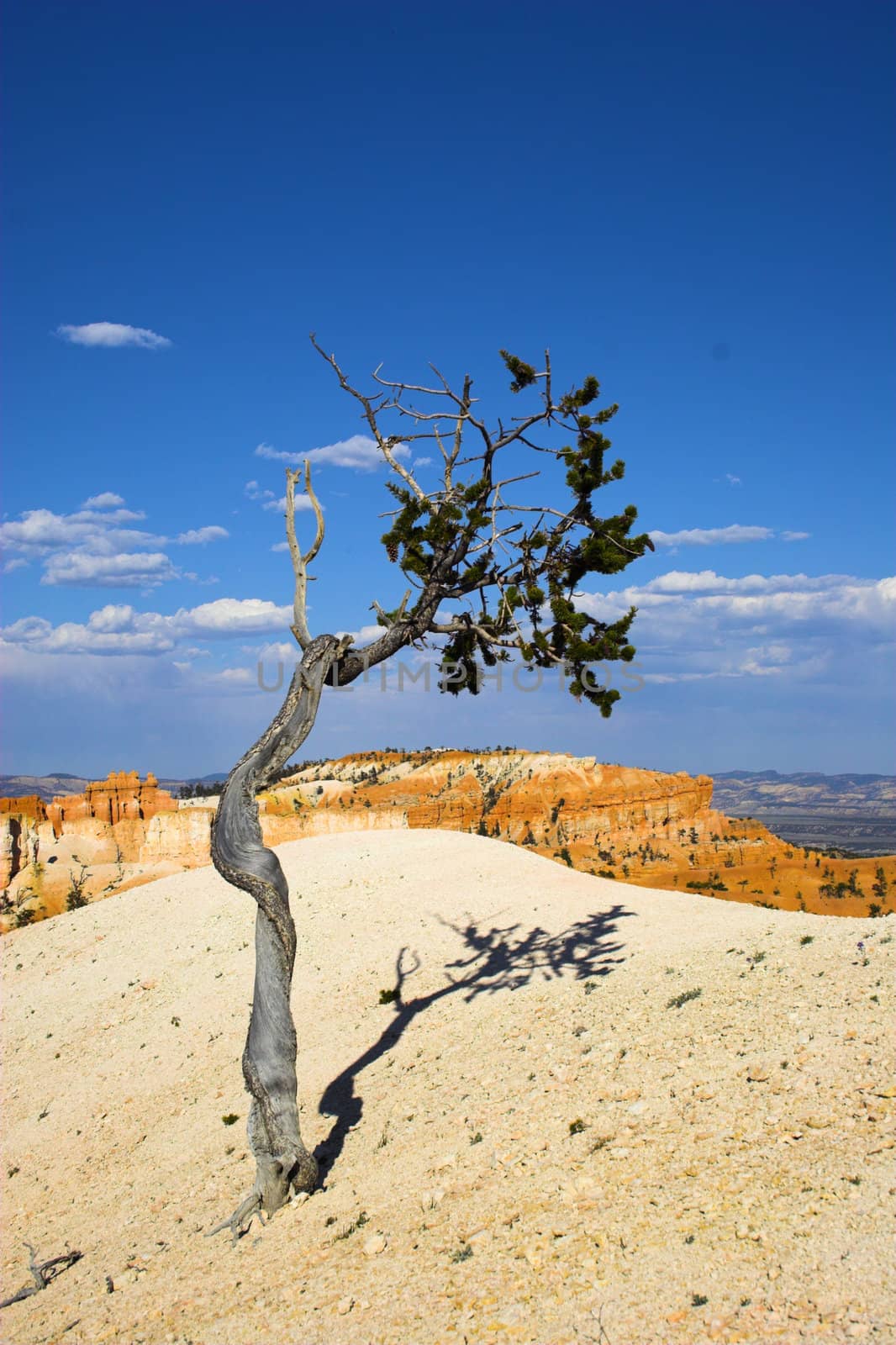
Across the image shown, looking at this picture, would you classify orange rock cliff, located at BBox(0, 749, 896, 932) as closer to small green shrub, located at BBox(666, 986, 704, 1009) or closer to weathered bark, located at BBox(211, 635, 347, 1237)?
small green shrub, located at BBox(666, 986, 704, 1009)

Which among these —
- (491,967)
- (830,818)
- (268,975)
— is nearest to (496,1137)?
(268,975)

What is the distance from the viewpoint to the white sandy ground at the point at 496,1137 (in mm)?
5953

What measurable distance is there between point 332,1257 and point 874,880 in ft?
116

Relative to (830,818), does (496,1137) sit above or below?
above

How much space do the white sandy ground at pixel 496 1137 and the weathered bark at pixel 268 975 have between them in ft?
1.22

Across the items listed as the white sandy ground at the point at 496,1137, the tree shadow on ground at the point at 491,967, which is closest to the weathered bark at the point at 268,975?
the white sandy ground at the point at 496,1137

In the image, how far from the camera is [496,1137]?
29.3 feet

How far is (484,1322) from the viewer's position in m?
5.89

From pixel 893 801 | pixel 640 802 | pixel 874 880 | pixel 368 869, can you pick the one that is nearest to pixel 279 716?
pixel 368 869

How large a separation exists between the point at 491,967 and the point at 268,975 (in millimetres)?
7559

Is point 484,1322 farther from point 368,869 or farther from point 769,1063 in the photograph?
point 368,869

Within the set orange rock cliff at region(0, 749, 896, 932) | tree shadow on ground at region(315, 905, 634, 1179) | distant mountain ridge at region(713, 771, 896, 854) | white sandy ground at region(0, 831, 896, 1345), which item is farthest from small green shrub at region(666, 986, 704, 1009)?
distant mountain ridge at region(713, 771, 896, 854)

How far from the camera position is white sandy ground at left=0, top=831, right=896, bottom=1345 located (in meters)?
5.95

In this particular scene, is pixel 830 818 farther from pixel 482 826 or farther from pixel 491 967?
pixel 491 967
